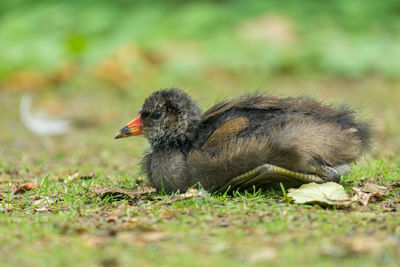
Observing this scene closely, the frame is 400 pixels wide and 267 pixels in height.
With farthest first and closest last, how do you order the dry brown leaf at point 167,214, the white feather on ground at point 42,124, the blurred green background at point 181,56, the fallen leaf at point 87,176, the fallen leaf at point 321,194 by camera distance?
1. the blurred green background at point 181,56
2. the white feather on ground at point 42,124
3. the fallen leaf at point 87,176
4. the fallen leaf at point 321,194
5. the dry brown leaf at point 167,214

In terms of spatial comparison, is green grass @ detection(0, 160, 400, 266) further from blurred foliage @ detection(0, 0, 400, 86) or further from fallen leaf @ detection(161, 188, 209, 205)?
blurred foliage @ detection(0, 0, 400, 86)

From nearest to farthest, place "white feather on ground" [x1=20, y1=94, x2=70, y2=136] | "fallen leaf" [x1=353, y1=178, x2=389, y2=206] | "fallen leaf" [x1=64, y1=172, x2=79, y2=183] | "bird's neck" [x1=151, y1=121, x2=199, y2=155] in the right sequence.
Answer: "fallen leaf" [x1=353, y1=178, x2=389, y2=206] → "bird's neck" [x1=151, y1=121, x2=199, y2=155] → "fallen leaf" [x1=64, y1=172, x2=79, y2=183] → "white feather on ground" [x1=20, y1=94, x2=70, y2=136]

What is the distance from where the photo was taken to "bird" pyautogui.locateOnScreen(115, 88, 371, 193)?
186 inches

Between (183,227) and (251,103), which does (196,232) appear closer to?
(183,227)

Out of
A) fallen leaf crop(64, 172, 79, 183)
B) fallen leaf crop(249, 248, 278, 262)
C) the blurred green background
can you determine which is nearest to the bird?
fallen leaf crop(64, 172, 79, 183)

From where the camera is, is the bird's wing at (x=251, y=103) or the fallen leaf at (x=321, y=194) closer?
the fallen leaf at (x=321, y=194)

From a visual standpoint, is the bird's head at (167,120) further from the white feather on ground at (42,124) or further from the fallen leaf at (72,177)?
the white feather on ground at (42,124)

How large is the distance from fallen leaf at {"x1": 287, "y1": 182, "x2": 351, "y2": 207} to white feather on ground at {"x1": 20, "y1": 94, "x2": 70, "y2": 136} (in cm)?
574

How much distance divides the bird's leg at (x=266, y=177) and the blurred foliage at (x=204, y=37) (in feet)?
25.2

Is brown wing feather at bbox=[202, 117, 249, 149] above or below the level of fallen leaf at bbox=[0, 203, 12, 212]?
above

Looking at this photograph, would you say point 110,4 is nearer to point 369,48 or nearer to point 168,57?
point 168,57

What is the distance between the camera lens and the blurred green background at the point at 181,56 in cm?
1070

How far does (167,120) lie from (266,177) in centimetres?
106

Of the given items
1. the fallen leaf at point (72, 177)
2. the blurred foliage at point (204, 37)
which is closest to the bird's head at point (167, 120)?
the fallen leaf at point (72, 177)
